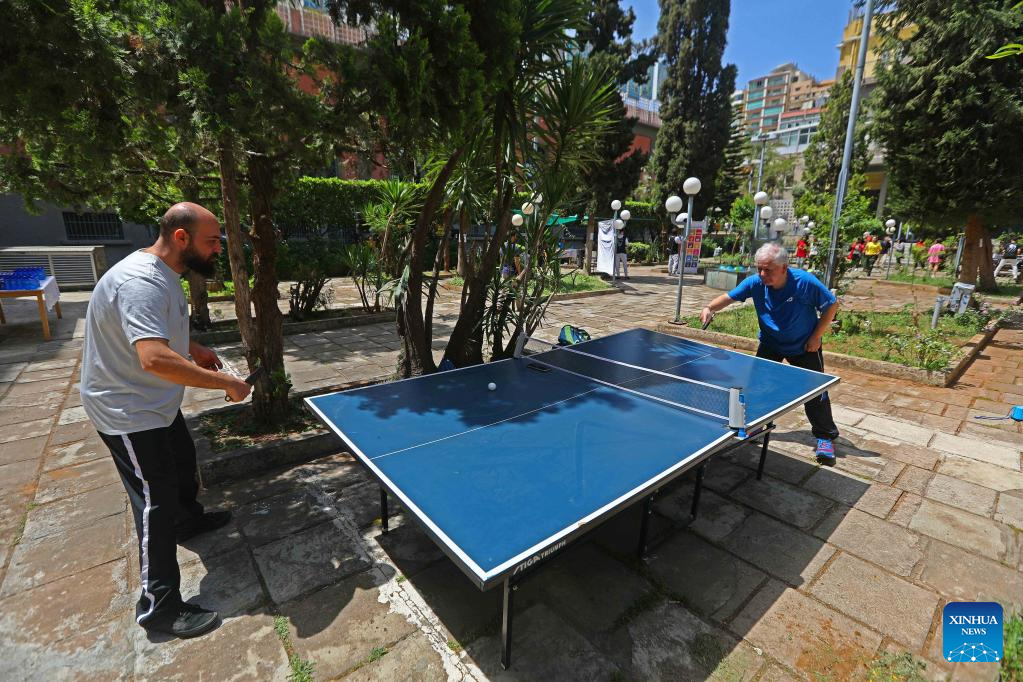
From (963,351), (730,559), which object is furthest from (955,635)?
(963,351)

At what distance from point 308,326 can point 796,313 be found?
23.0 ft

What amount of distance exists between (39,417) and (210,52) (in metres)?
4.12

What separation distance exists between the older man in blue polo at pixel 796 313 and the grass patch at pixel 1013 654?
184cm

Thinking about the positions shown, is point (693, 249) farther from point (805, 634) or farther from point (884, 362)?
point (805, 634)

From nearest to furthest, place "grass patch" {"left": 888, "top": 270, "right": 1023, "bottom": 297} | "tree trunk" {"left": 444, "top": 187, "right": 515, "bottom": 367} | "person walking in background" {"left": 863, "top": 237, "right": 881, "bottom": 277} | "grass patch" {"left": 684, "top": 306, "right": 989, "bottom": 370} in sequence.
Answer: "tree trunk" {"left": 444, "top": 187, "right": 515, "bottom": 367}
"grass patch" {"left": 684, "top": 306, "right": 989, "bottom": 370}
"grass patch" {"left": 888, "top": 270, "right": 1023, "bottom": 297}
"person walking in background" {"left": 863, "top": 237, "right": 881, "bottom": 277}

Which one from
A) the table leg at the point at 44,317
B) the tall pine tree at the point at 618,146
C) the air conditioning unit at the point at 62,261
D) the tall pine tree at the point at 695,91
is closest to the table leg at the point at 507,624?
the table leg at the point at 44,317

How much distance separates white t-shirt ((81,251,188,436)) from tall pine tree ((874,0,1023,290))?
12.2 metres

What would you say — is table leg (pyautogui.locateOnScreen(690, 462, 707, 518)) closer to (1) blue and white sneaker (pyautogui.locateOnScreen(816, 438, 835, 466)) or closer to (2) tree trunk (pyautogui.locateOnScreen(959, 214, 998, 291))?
(1) blue and white sneaker (pyautogui.locateOnScreen(816, 438, 835, 466))

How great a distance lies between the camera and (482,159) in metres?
4.80

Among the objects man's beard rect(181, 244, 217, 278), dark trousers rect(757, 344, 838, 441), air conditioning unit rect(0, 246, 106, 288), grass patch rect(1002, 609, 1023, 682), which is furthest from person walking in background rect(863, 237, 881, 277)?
air conditioning unit rect(0, 246, 106, 288)

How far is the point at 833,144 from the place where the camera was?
82.1 ft

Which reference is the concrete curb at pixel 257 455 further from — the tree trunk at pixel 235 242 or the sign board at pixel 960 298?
the sign board at pixel 960 298

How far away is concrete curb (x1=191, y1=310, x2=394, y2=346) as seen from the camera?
6875mm

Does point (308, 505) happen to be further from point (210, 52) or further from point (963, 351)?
point (963, 351)
